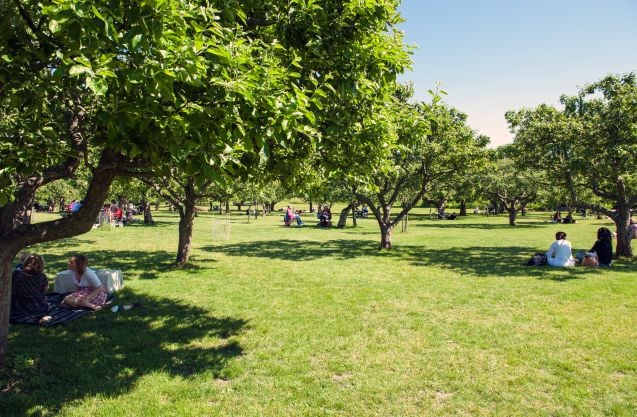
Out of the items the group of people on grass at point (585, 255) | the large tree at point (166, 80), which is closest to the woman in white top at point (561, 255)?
the group of people on grass at point (585, 255)

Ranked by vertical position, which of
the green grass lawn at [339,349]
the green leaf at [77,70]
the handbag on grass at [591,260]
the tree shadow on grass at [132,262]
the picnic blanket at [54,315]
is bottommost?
the green grass lawn at [339,349]

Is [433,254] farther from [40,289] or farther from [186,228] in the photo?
[40,289]

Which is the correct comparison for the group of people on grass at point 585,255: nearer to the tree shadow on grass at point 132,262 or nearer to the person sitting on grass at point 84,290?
the tree shadow on grass at point 132,262

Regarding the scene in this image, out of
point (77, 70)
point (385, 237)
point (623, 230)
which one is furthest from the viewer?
point (385, 237)

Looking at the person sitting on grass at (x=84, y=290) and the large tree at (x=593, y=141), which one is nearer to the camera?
the person sitting on grass at (x=84, y=290)

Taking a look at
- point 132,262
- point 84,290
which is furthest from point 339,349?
point 132,262

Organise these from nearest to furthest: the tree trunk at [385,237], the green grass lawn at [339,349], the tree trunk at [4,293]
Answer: the green grass lawn at [339,349] < the tree trunk at [4,293] < the tree trunk at [385,237]

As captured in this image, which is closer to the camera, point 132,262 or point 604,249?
point 132,262

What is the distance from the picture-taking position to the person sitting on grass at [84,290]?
970 cm

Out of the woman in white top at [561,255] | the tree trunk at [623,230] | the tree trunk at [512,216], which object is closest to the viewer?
the woman in white top at [561,255]

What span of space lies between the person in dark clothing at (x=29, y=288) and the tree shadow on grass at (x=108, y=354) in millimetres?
727

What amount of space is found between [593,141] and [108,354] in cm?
1873

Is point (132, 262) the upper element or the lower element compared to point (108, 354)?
upper

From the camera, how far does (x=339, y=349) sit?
25.7ft
